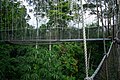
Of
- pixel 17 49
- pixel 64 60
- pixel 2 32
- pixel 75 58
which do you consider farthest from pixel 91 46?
pixel 2 32

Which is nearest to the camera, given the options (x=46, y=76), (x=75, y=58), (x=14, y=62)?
(x=46, y=76)

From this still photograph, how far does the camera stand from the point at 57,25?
17.5 ft

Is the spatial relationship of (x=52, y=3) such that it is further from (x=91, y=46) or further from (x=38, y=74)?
(x=38, y=74)

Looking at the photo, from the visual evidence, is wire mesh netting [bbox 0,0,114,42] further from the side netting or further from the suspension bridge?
the side netting

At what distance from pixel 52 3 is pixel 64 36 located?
2159 mm

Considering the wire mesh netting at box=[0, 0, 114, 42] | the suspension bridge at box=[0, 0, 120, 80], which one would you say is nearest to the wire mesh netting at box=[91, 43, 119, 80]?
the suspension bridge at box=[0, 0, 120, 80]

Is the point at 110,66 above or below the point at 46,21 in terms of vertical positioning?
below

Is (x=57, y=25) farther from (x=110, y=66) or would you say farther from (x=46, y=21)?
(x=110, y=66)

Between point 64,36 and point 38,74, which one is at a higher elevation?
point 64,36

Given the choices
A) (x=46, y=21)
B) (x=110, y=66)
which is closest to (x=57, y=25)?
(x=46, y=21)

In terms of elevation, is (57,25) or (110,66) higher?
(57,25)

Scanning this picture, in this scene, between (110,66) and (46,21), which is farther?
(46,21)

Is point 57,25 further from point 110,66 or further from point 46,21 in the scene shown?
point 110,66

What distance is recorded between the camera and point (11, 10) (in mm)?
4773
